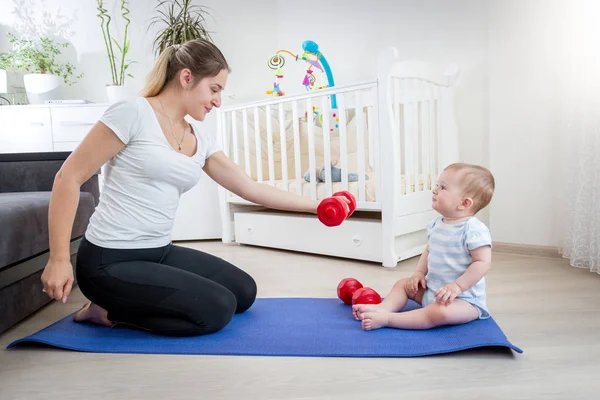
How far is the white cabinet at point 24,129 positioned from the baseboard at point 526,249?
2.67 metres

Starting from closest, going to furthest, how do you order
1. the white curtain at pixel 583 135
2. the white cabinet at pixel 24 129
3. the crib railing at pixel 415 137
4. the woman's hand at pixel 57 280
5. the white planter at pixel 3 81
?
the woman's hand at pixel 57 280, the white curtain at pixel 583 135, the crib railing at pixel 415 137, the white cabinet at pixel 24 129, the white planter at pixel 3 81

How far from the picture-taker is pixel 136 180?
4.56 feet

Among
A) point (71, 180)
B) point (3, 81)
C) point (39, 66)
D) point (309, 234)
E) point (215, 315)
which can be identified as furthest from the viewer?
point (39, 66)

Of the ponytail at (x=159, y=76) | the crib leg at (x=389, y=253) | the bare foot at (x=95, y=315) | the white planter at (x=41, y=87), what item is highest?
the white planter at (x=41, y=87)

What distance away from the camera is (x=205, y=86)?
142 centimetres

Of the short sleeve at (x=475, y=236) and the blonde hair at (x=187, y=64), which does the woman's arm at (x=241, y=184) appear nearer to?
the blonde hair at (x=187, y=64)

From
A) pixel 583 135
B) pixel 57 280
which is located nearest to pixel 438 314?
pixel 57 280

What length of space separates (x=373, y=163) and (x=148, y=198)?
123cm

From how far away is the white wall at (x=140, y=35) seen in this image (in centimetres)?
354

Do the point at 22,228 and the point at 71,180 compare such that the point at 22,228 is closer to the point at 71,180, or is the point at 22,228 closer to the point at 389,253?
the point at 71,180

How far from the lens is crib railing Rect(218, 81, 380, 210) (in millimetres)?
2373

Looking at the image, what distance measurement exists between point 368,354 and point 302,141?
83.2 inches

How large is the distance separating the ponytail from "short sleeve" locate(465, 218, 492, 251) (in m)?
0.93

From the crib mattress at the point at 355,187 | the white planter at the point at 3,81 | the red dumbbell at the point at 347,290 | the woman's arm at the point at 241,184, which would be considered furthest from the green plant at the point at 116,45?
the red dumbbell at the point at 347,290
